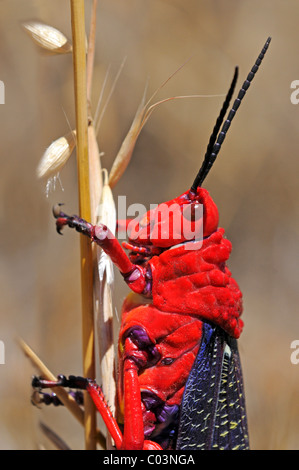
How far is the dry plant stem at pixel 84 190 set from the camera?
2.27ft

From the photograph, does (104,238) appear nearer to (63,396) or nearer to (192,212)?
(192,212)

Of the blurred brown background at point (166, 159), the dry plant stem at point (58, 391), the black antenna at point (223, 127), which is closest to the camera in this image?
the black antenna at point (223, 127)

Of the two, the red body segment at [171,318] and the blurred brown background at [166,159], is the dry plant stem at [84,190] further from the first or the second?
the blurred brown background at [166,159]

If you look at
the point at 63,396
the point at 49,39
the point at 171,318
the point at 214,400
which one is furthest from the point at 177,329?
the point at 49,39

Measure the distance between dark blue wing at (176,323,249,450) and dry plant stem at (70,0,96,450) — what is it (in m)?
0.16

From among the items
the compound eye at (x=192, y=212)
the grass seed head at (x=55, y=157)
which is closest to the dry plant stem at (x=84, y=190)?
the grass seed head at (x=55, y=157)

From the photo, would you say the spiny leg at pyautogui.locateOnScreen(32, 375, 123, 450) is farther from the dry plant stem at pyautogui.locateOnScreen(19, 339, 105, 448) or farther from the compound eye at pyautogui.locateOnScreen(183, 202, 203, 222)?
the compound eye at pyautogui.locateOnScreen(183, 202, 203, 222)

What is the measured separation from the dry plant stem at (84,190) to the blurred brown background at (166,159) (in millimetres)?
178

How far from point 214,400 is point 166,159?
2.01 ft

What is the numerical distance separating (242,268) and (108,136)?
557 mm

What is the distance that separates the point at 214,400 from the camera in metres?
0.80

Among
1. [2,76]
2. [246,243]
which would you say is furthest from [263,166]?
[2,76]

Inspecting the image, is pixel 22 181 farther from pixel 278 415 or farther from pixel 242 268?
pixel 278 415

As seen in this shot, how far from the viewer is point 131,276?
2.53 ft
